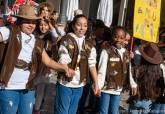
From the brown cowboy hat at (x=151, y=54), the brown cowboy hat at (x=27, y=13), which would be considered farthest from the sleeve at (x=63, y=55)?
the brown cowboy hat at (x=151, y=54)

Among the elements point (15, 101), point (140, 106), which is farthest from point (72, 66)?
point (140, 106)

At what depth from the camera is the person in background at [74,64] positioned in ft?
18.3

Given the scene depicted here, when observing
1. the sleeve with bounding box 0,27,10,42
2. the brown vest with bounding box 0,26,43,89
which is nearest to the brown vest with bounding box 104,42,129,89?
the brown vest with bounding box 0,26,43,89

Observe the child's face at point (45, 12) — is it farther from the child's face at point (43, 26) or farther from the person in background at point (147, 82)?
the person in background at point (147, 82)

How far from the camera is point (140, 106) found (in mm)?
6777

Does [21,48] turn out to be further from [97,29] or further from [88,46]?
[97,29]

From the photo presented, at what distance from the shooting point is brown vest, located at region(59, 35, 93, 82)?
18.3 ft

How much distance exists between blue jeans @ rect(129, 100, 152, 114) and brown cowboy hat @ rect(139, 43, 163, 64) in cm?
66

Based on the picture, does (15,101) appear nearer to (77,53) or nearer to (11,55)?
(11,55)

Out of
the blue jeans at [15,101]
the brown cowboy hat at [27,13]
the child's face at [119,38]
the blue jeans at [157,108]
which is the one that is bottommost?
the blue jeans at [157,108]

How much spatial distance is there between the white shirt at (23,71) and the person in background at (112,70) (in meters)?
1.46

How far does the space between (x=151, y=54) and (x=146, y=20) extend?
1.12 meters

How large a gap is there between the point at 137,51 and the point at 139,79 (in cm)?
47

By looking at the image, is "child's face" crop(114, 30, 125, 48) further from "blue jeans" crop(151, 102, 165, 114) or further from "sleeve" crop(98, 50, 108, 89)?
"blue jeans" crop(151, 102, 165, 114)
